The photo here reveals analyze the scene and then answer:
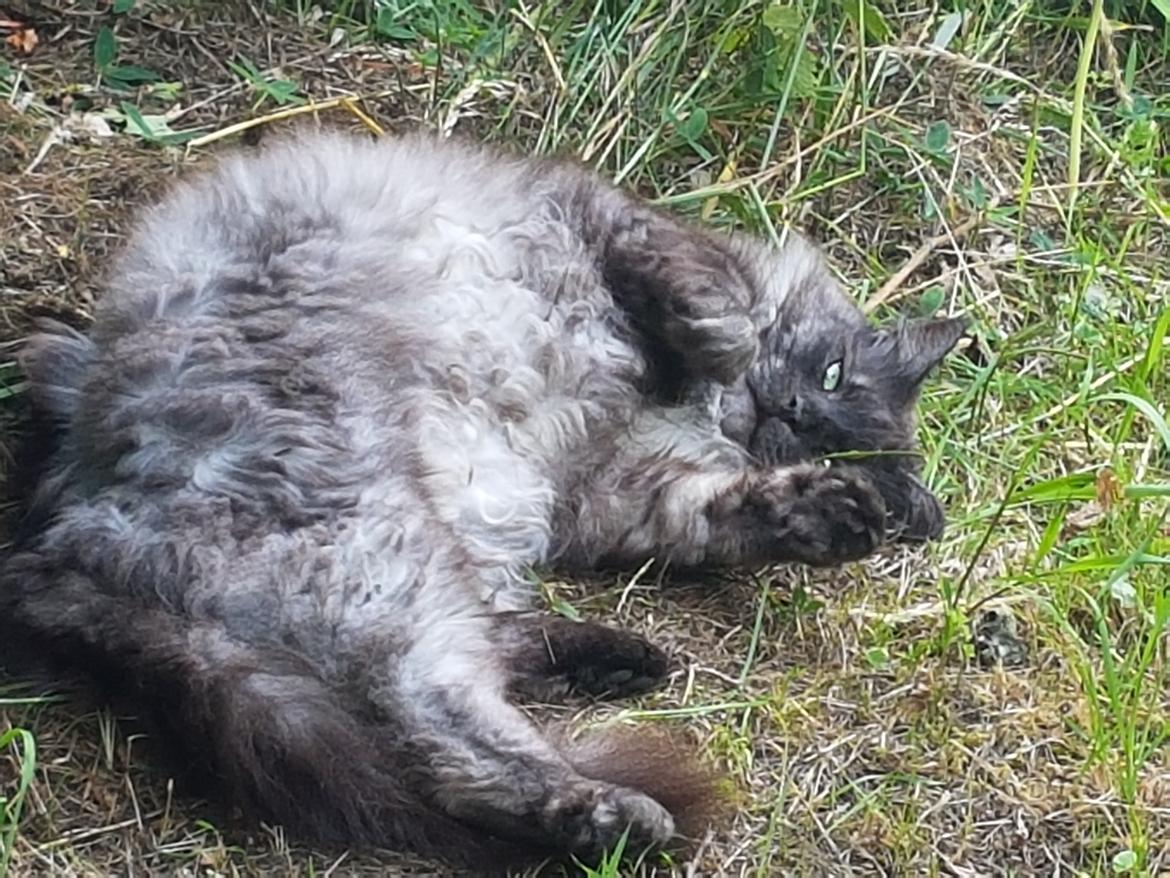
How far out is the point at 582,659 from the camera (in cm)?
300

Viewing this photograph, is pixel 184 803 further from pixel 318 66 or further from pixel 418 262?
pixel 318 66

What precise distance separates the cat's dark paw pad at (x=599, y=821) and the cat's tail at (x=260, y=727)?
90 millimetres

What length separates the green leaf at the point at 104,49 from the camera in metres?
4.00

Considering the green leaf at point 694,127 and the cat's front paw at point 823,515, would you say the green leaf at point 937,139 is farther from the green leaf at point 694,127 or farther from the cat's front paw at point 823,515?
the cat's front paw at point 823,515

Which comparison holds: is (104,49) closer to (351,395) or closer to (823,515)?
(351,395)

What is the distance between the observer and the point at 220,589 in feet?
8.91

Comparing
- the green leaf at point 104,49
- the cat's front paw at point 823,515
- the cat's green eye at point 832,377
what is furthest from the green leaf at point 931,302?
the green leaf at point 104,49

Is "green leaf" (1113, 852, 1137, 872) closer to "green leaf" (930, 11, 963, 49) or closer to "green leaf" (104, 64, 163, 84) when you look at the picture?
"green leaf" (930, 11, 963, 49)

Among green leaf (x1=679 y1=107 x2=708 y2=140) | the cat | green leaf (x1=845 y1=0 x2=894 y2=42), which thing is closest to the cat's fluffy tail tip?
the cat

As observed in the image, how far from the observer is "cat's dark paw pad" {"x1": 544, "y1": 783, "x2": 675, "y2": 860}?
260 centimetres

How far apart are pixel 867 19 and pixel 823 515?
1.40 meters

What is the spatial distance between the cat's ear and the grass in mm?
138

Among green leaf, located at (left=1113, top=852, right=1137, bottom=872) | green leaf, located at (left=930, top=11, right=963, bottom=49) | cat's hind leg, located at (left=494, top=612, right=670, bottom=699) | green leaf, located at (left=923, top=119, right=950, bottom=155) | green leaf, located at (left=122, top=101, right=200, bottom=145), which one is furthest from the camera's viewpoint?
green leaf, located at (left=930, top=11, right=963, bottom=49)

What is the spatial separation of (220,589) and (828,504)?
1076 mm
